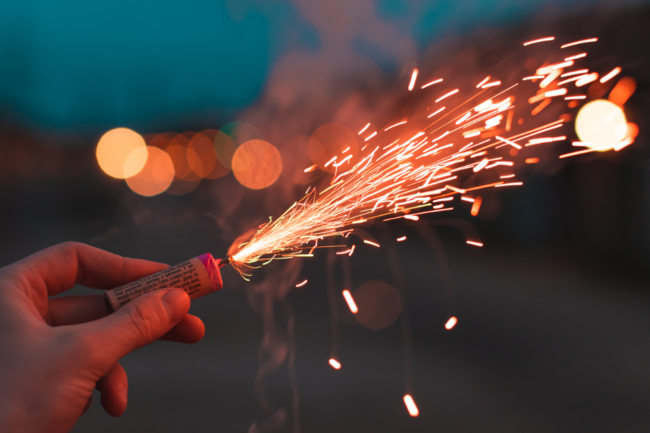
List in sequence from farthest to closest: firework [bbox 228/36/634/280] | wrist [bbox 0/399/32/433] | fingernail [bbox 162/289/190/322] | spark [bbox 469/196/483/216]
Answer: spark [bbox 469/196/483/216] < firework [bbox 228/36/634/280] < fingernail [bbox 162/289/190/322] < wrist [bbox 0/399/32/433]

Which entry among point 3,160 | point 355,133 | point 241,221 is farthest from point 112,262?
point 3,160

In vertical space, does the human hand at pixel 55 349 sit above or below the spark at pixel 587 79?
below

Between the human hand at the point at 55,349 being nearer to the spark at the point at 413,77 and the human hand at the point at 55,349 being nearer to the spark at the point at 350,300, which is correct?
the spark at the point at 350,300

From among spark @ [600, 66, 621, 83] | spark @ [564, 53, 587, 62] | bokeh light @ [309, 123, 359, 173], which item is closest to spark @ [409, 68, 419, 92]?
bokeh light @ [309, 123, 359, 173]

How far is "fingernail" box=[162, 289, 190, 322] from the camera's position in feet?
3.07

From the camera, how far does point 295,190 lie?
8.91 feet

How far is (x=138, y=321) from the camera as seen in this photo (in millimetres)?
854

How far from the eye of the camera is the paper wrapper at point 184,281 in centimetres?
99

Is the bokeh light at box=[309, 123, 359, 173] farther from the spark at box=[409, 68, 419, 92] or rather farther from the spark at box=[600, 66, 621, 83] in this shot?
the spark at box=[600, 66, 621, 83]

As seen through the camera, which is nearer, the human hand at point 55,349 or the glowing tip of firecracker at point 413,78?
the human hand at point 55,349

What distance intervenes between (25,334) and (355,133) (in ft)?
7.32

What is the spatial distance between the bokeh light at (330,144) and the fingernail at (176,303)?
5.57ft

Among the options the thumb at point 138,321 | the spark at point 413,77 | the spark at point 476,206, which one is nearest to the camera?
the thumb at point 138,321

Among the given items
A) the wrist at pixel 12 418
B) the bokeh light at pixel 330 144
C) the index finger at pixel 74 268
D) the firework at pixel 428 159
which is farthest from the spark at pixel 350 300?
the wrist at pixel 12 418
